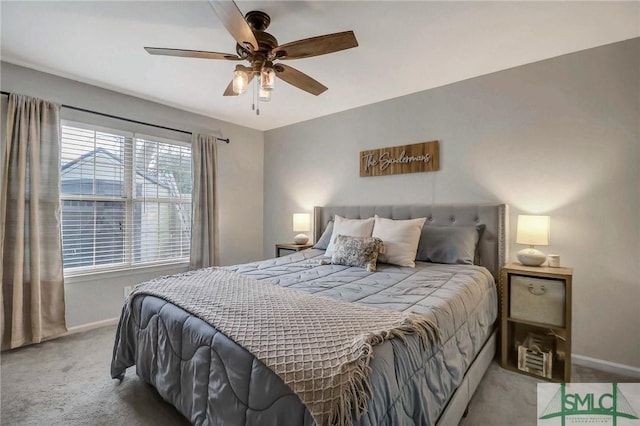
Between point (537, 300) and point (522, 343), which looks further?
point (522, 343)

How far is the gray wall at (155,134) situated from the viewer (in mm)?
2744

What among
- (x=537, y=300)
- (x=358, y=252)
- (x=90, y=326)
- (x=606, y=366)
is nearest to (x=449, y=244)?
(x=537, y=300)

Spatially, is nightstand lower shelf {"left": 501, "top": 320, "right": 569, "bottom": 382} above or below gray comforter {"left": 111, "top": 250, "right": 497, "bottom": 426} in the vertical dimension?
below

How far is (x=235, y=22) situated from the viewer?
1455 mm

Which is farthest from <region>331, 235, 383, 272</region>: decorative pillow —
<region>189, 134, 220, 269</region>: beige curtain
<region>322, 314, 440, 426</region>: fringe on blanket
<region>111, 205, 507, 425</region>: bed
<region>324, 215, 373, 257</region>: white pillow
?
<region>189, 134, 220, 269</region>: beige curtain

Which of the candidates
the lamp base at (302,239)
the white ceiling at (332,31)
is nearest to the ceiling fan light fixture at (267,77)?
the white ceiling at (332,31)

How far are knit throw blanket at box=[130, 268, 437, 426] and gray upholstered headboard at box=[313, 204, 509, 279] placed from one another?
165cm

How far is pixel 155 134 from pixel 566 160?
4095mm

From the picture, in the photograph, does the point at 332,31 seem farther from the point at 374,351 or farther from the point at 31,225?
the point at 31,225

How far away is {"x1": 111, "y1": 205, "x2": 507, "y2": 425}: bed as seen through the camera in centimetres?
99

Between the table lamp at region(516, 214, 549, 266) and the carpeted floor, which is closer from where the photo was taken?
the carpeted floor

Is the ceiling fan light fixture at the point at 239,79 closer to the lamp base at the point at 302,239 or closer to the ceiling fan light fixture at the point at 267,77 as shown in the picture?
the ceiling fan light fixture at the point at 267,77

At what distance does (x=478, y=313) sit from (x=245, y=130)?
380 cm

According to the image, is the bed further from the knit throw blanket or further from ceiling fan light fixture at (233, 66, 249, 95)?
ceiling fan light fixture at (233, 66, 249, 95)
